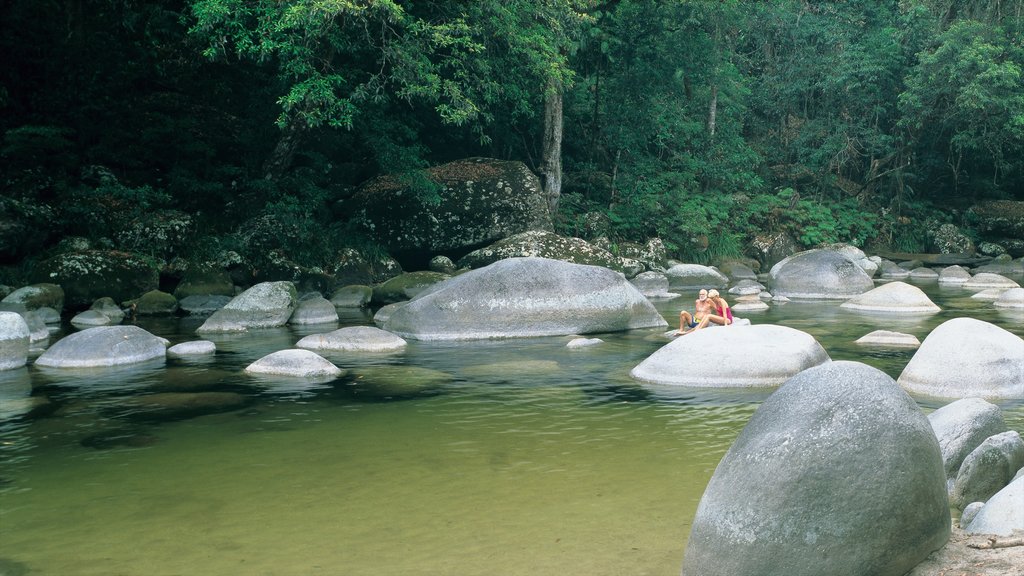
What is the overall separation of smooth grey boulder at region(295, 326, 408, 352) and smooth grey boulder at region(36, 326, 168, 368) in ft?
6.00

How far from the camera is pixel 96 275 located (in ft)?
50.2

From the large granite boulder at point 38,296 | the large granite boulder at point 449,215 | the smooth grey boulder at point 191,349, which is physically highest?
the large granite boulder at point 449,215

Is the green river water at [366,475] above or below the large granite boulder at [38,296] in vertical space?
below

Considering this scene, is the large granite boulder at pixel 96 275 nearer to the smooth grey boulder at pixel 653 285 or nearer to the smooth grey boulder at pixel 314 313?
the smooth grey boulder at pixel 314 313

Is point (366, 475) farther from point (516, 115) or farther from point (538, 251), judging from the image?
point (516, 115)

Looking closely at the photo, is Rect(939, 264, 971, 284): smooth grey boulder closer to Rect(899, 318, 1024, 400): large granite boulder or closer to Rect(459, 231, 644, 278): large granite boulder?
Rect(459, 231, 644, 278): large granite boulder

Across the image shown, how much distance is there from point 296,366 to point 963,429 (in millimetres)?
6465

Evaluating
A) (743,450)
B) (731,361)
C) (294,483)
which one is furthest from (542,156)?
(743,450)

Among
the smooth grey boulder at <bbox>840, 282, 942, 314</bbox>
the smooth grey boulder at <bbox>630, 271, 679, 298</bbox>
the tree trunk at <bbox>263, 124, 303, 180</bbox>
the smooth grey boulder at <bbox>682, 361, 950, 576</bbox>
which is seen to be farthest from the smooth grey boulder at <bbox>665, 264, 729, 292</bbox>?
the smooth grey boulder at <bbox>682, 361, 950, 576</bbox>

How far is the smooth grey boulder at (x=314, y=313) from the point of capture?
14.0 meters

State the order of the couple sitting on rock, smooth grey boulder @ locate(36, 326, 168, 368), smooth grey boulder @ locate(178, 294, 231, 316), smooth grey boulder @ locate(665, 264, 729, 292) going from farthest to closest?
1. smooth grey boulder @ locate(665, 264, 729, 292)
2. smooth grey boulder @ locate(178, 294, 231, 316)
3. the couple sitting on rock
4. smooth grey boulder @ locate(36, 326, 168, 368)

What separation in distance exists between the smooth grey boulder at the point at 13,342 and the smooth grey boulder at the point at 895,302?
12.6 m

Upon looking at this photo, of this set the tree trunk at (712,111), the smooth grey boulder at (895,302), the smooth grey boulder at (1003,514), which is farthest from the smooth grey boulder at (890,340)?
the tree trunk at (712,111)

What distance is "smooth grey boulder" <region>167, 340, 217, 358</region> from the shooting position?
35.0ft
